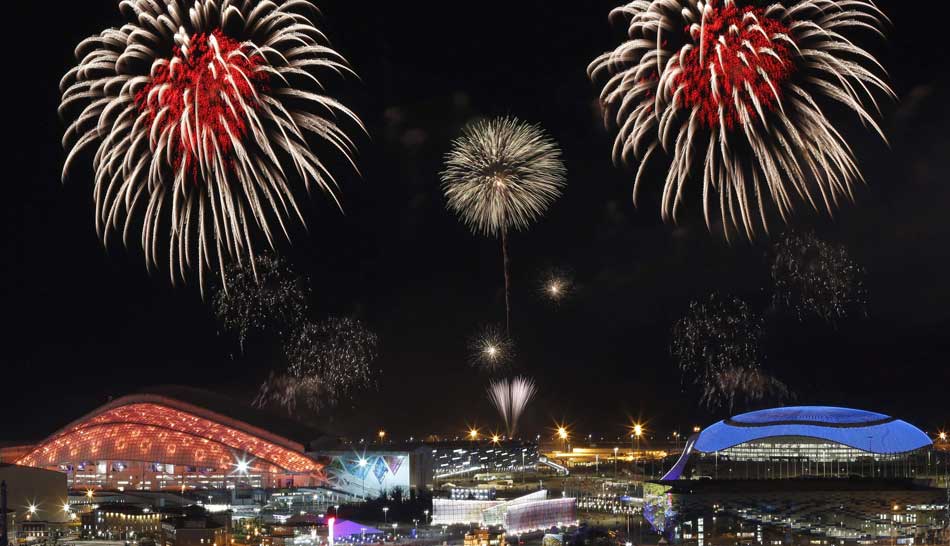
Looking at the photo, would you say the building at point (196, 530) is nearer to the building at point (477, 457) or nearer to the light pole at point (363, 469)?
the light pole at point (363, 469)

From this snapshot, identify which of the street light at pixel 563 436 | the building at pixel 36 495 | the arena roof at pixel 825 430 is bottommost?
the building at pixel 36 495

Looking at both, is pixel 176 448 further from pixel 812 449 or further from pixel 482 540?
pixel 812 449

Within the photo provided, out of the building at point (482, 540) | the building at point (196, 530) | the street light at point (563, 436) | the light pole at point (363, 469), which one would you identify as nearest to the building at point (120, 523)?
the building at point (196, 530)

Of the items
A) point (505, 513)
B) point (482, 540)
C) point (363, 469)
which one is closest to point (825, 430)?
point (505, 513)

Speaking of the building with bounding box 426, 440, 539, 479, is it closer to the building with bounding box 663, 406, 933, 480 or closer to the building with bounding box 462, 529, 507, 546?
the building with bounding box 663, 406, 933, 480

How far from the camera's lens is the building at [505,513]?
74875mm

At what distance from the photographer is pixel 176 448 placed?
96875 millimetres

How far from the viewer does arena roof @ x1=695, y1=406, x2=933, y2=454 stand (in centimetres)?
7938

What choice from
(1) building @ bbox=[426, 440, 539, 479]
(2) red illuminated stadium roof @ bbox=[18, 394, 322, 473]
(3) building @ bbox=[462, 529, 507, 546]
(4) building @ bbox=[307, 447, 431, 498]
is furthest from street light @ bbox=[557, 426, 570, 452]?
(3) building @ bbox=[462, 529, 507, 546]

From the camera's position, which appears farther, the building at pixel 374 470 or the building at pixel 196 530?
the building at pixel 374 470

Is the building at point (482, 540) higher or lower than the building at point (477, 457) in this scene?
lower

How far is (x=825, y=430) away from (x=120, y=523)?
4903 cm

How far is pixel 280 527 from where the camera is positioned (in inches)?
2704

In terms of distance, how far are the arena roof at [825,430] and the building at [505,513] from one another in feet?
42.6
